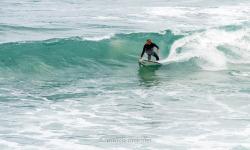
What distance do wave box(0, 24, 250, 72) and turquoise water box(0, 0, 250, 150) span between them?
47 millimetres

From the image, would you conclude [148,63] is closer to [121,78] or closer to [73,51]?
[121,78]

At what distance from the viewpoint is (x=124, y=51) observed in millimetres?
28109

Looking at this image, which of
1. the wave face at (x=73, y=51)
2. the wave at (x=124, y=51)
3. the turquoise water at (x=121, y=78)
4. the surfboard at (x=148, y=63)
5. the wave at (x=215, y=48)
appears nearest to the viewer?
the turquoise water at (x=121, y=78)

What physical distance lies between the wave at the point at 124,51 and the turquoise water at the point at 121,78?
0.05m

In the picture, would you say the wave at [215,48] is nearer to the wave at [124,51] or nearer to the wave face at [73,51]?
the wave at [124,51]

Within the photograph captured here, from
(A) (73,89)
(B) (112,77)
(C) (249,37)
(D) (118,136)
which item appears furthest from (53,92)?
(C) (249,37)

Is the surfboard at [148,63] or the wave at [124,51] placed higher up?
the wave at [124,51]

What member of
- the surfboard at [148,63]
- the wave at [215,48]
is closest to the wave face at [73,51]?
the wave at [215,48]

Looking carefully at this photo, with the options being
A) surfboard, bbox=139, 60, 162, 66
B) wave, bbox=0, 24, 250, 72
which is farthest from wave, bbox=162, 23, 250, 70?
surfboard, bbox=139, 60, 162, 66

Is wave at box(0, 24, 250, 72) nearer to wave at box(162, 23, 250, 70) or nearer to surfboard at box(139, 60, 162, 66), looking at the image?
wave at box(162, 23, 250, 70)

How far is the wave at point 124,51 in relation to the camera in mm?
25500

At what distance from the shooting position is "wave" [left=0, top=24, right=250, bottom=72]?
25500mm

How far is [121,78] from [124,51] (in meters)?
5.23

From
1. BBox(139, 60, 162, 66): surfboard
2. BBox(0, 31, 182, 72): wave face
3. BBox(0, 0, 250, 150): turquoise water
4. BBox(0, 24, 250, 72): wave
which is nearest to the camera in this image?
BBox(0, 0, 250, 150): turquoise water
